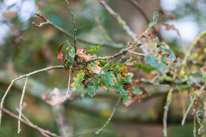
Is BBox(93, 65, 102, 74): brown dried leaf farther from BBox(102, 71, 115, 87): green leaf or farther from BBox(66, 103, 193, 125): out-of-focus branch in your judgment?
BBox(66, 103, 193, 125): out-of-focus branch

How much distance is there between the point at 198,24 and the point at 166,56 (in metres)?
1.65

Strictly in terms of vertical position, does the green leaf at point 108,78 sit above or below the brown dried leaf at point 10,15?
below

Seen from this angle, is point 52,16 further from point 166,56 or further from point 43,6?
point 166,56

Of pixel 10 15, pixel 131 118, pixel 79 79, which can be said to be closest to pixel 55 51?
pixel 10 15

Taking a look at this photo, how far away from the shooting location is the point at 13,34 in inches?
74.6

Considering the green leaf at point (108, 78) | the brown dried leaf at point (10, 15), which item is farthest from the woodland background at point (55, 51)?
the green leaf at point (108, 78)

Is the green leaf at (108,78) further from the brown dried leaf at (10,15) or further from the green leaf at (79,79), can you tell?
the brown dried leaf at (10,15)

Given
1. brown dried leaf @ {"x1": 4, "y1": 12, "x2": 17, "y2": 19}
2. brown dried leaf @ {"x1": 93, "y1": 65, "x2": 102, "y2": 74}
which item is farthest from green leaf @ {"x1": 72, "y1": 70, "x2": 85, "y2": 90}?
brown dried leaf @ {"x1": 4, "y1": 12, "x2": 17, "y2": 19}

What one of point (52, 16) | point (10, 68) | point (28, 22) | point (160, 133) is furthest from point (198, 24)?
point (10, 68)

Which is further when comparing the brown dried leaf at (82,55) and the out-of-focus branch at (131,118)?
the out-of-focus branch at (131,118)

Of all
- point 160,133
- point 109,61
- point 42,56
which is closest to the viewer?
point 109,61

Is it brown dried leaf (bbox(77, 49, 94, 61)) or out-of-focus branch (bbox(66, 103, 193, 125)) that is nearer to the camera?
brown dried leaf (bbox(77, 49, 94, 61))

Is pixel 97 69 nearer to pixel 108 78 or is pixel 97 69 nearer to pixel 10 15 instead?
pixel 108 78

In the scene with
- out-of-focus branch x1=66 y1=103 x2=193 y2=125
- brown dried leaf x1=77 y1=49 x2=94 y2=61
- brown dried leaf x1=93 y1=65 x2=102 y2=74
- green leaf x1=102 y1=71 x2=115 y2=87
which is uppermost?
brown dried leaf x1=77 y1=49 x2=94 y2=61
